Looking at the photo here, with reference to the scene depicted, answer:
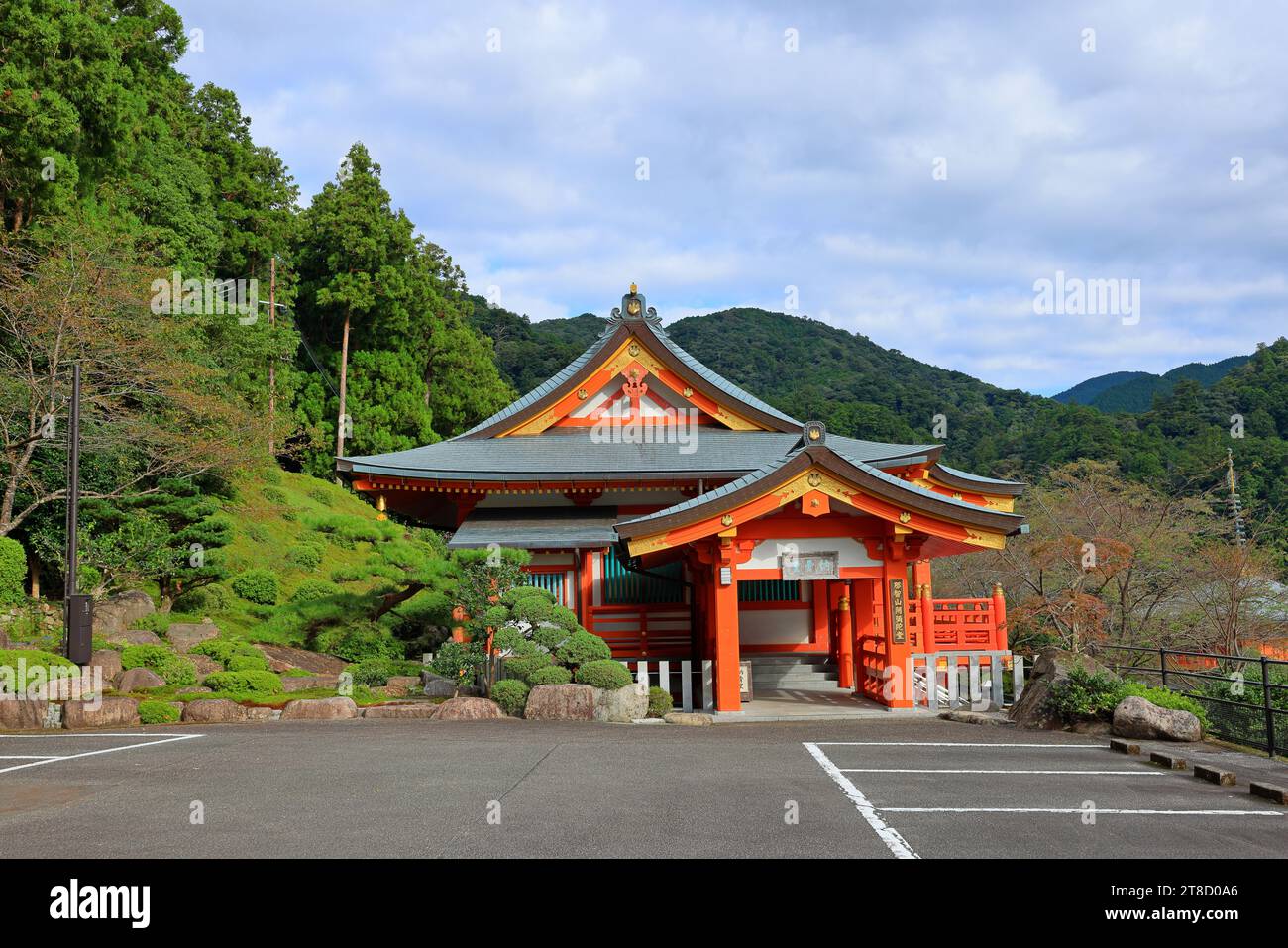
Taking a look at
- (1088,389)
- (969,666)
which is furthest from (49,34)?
(1088,389)

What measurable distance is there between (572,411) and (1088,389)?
4450 inches

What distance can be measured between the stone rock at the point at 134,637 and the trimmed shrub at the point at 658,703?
10413mm

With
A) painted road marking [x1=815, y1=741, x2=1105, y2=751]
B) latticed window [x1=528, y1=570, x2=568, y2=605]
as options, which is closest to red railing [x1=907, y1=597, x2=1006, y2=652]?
painted road marking [x1=815, y1=741, x2=1105, y2=751]

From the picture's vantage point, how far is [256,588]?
926 inches

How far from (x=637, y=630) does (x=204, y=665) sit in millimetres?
8085

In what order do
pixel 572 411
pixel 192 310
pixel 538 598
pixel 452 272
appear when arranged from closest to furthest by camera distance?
pixel 538 598
pixel 572 411
pixel 192 310
pixel 452 272

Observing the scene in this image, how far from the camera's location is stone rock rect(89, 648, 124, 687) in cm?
1550

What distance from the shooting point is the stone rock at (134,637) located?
1786 cm

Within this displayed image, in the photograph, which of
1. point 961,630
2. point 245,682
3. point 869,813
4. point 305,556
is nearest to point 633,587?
point 961,630

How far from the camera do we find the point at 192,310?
2417cm

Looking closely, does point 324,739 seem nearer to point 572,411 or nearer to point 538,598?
point 538,598

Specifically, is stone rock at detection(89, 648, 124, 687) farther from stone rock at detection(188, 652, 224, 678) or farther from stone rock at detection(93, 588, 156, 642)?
stone rock at detection(93, 588, 156, 642)

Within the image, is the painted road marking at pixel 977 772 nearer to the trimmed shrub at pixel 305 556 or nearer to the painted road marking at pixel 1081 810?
the painted road marking at pixel 1081 810

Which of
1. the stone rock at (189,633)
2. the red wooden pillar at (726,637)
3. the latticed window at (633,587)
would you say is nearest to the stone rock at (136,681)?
the stone rock at (189,633)
